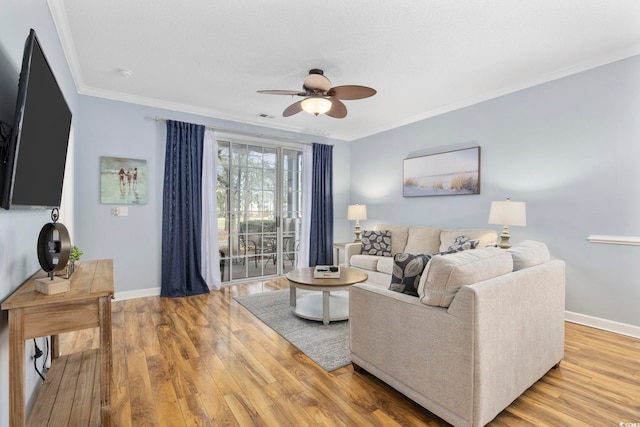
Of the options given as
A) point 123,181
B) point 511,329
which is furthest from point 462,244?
point 123,181

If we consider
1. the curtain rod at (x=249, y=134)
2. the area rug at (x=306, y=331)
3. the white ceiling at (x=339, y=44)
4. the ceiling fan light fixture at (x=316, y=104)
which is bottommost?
the area rug at (x=306, y=331)

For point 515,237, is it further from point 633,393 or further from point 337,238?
point 337,238

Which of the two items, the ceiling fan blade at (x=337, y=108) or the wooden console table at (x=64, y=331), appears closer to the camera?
the wooden console table at (x=64, y=331)

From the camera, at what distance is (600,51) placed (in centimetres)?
285

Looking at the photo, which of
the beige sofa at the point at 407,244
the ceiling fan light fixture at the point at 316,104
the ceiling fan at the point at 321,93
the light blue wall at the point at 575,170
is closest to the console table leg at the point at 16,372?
the ceiling fan at the point at 321,93

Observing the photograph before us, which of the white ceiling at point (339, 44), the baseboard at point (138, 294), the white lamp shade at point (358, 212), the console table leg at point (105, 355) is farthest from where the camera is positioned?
the white lamp shade at point (358, 212)

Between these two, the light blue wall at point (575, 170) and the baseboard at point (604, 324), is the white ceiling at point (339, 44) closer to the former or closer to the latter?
the light blue wall at point (575, 170)

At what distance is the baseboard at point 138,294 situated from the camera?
3955mm

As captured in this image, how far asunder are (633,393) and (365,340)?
1.73 m

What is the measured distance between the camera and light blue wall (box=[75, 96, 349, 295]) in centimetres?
371

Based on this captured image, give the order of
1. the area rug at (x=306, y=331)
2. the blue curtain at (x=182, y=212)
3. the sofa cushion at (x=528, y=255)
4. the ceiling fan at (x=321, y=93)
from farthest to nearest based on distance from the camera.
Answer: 1. the blue curtain at (x=182, y=212)
2. the ceiling fan at (x=321, y=93)
3. the area rug at (x=306, y=331)
4. the sofa cushion at (x=528, y=255)

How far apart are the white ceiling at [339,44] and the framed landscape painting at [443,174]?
751mm

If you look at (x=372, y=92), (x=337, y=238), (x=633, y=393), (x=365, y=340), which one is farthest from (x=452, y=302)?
(x=337, y=238)

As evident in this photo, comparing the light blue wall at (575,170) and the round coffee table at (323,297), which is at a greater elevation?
the light blue wall at (575,170)
